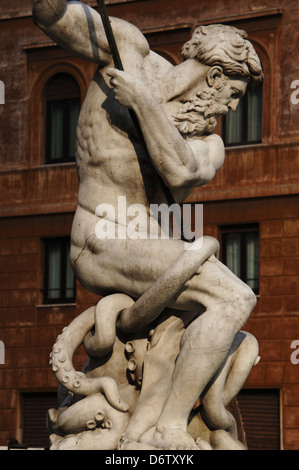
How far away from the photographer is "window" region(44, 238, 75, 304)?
3319 cm

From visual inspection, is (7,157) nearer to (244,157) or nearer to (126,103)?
(244,157)

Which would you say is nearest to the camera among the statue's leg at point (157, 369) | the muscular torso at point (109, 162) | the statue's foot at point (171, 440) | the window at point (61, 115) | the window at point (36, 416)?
the statue's foot at point (171, 440)

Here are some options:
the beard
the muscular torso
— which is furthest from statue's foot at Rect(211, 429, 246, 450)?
the beard

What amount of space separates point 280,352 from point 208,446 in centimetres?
2195

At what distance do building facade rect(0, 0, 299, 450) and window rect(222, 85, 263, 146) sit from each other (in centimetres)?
3

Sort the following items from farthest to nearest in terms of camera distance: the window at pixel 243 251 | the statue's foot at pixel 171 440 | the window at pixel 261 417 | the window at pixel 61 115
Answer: the window at pixel 61 115 → the window at pixel 243 251 → the window at pixel 261 417 → the statue's foot at pixel 171 440

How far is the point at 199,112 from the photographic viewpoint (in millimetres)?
9297

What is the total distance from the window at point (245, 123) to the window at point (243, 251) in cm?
184

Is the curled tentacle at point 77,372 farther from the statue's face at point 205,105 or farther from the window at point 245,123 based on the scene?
the window at point 245,123

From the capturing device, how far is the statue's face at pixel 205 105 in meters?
9.27

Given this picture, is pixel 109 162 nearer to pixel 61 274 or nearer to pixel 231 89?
pixel 231 89

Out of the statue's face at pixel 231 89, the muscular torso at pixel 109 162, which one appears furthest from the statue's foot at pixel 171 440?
the statue's face at pixel 231 89

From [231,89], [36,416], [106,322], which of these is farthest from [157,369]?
[36,416]

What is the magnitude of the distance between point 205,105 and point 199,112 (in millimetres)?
56
